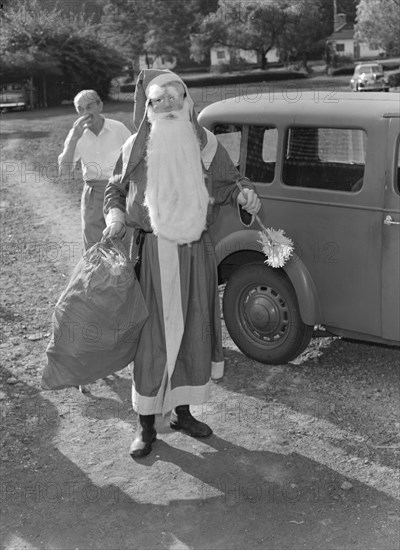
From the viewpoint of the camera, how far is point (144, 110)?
15.1ft

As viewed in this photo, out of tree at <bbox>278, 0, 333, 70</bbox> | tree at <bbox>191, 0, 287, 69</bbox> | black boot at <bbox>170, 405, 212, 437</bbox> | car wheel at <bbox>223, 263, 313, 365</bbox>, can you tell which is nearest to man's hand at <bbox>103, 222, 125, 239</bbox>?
black boot at <bbox>170, 405, 212, 437</bbox>

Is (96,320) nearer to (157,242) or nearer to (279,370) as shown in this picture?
(157,242)

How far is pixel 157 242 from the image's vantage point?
450cm

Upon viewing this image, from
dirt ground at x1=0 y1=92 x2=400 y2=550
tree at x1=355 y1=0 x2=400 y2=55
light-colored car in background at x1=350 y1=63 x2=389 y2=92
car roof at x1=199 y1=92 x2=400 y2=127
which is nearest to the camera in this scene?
dirt ground at x1=0 y1=92 x2=400 y2=550

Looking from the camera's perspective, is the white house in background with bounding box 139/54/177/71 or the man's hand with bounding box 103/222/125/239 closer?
the man's hand with bounding box 103/222/125/239

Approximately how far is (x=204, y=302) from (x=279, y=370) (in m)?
1.53

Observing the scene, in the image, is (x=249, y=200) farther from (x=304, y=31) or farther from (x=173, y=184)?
(x=304, y=31)

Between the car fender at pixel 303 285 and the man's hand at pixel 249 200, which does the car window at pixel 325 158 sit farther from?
the man's hand at pixel 249 200

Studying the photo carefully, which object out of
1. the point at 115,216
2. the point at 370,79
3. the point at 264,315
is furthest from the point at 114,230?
the point at 370,79

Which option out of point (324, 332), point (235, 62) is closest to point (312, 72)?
point (235, 62)

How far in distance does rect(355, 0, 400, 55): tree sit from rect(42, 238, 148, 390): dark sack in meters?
47.5

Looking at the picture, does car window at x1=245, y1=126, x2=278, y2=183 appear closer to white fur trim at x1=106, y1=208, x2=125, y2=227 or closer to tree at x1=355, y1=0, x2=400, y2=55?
white fur trim at x1=106, y1=208, x2=125, y2=227

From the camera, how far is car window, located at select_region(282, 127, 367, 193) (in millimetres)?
5474

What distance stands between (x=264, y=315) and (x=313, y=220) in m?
0.83
